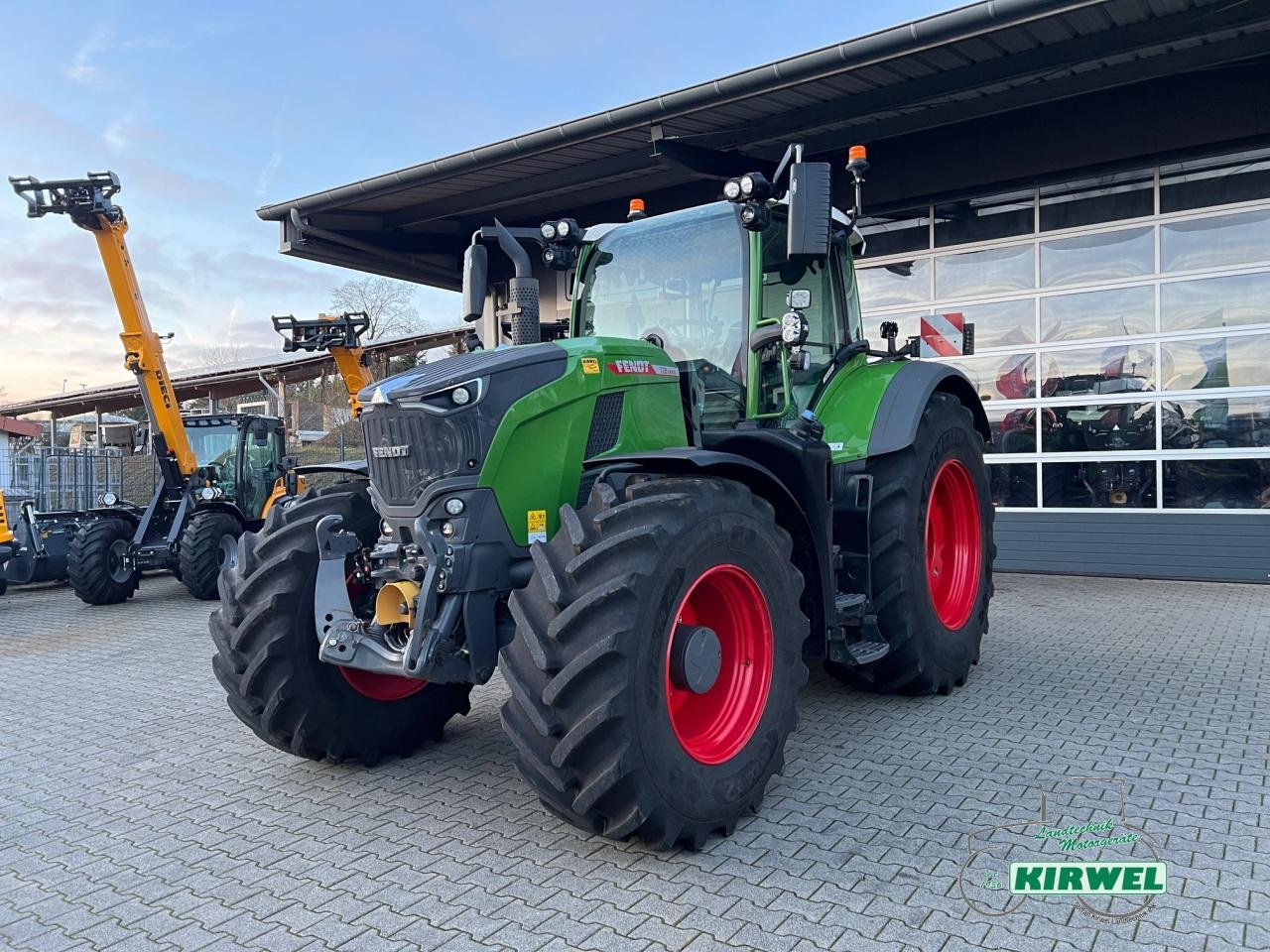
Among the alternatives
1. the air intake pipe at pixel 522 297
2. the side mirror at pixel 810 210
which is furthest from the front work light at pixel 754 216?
the air intake pipe at pixel 522 297

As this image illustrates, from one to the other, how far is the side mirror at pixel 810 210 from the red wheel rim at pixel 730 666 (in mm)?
1445

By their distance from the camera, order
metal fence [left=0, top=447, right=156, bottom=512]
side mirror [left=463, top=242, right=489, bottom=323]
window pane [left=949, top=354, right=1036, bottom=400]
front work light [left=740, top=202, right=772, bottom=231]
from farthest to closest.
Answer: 1. metal fence [left=0, top=447, right=156, bottom=512]
2. window pane [left=949, top=354, right=1036, bottom=400]
3. side mirror [left=463, top=242, right=489, bottom=323]
4. front work light [left=740, top=202, right=772, bottom=231]

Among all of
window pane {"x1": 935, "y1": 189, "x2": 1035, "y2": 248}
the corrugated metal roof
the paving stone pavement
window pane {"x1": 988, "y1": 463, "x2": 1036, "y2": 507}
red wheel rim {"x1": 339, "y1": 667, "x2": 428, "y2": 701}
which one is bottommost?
the paving stone pavement

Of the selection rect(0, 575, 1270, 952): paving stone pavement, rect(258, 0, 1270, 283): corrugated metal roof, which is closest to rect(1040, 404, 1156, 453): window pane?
rect(258, 0, 1270, 283): corrugated metal roof

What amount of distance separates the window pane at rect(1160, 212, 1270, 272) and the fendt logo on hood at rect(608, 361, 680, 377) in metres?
7.34

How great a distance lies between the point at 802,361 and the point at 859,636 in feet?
4.77

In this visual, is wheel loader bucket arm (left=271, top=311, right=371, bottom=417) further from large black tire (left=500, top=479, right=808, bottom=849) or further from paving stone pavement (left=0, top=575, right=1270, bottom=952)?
large black tire (left=500, top=479, right=808, bottom=849)

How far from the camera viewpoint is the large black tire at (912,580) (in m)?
4.85

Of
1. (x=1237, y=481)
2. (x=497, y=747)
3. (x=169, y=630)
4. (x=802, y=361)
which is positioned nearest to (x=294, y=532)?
(x=497, y=747)

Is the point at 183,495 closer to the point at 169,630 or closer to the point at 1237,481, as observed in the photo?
the point at 169,630

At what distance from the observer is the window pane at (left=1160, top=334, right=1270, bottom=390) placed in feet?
28.8

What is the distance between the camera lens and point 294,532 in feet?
13.1

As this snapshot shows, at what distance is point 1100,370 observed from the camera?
968 centimetres

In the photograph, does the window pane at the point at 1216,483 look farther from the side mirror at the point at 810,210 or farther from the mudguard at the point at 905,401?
the side mirror at the point at 810,210
